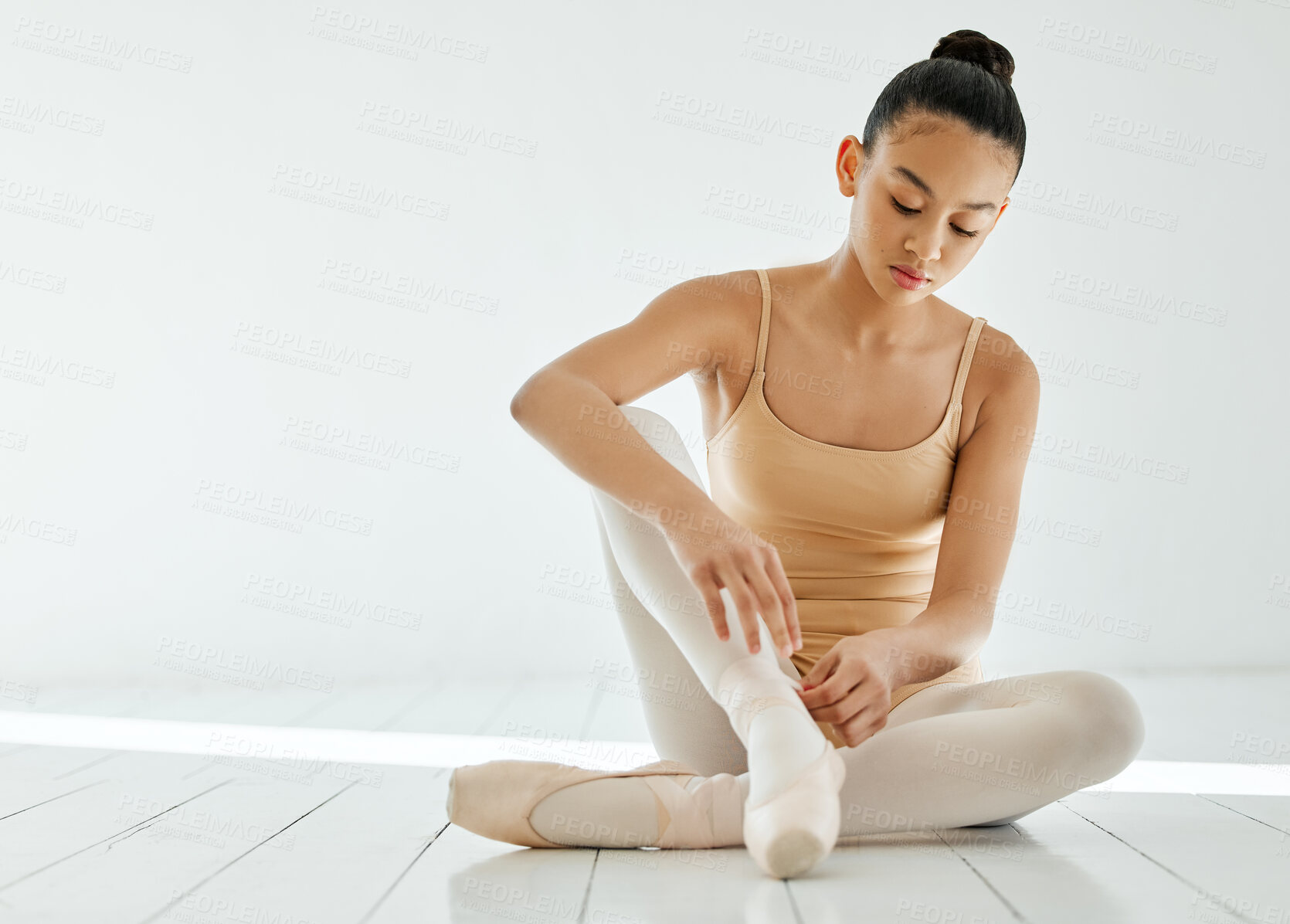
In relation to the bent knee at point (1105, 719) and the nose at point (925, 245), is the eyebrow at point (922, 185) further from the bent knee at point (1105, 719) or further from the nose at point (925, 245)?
the bent knee at point (1105, 719)

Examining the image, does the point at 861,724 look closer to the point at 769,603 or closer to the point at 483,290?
the point at 769,603

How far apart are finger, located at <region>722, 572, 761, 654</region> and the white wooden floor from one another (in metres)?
0.19

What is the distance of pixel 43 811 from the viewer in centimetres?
115

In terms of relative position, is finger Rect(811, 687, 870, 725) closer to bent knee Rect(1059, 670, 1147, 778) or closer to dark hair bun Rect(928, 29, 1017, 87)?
bent knee Rect(1059, 670, 1147, 778)

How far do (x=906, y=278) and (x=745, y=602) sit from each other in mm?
445

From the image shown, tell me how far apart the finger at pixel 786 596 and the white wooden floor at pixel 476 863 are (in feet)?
0.61

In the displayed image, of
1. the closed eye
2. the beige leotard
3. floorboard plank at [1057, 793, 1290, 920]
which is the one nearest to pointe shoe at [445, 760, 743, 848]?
the beige leotard

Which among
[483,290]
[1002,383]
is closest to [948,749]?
[1002,383]

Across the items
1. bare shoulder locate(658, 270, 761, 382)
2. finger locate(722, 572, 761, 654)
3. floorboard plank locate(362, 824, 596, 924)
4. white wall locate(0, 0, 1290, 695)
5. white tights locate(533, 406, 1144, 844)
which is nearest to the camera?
floorboard plank locate(362, 824, 596, 924)

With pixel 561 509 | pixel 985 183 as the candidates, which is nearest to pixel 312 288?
pixel 561 509

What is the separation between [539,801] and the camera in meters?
0.98

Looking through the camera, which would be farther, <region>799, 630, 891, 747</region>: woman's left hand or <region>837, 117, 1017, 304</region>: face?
<region>837, 117, 1017, 304</region>: face

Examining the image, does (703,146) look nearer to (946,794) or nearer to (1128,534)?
(1128,534)

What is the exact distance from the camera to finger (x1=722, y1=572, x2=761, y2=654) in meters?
0.89
